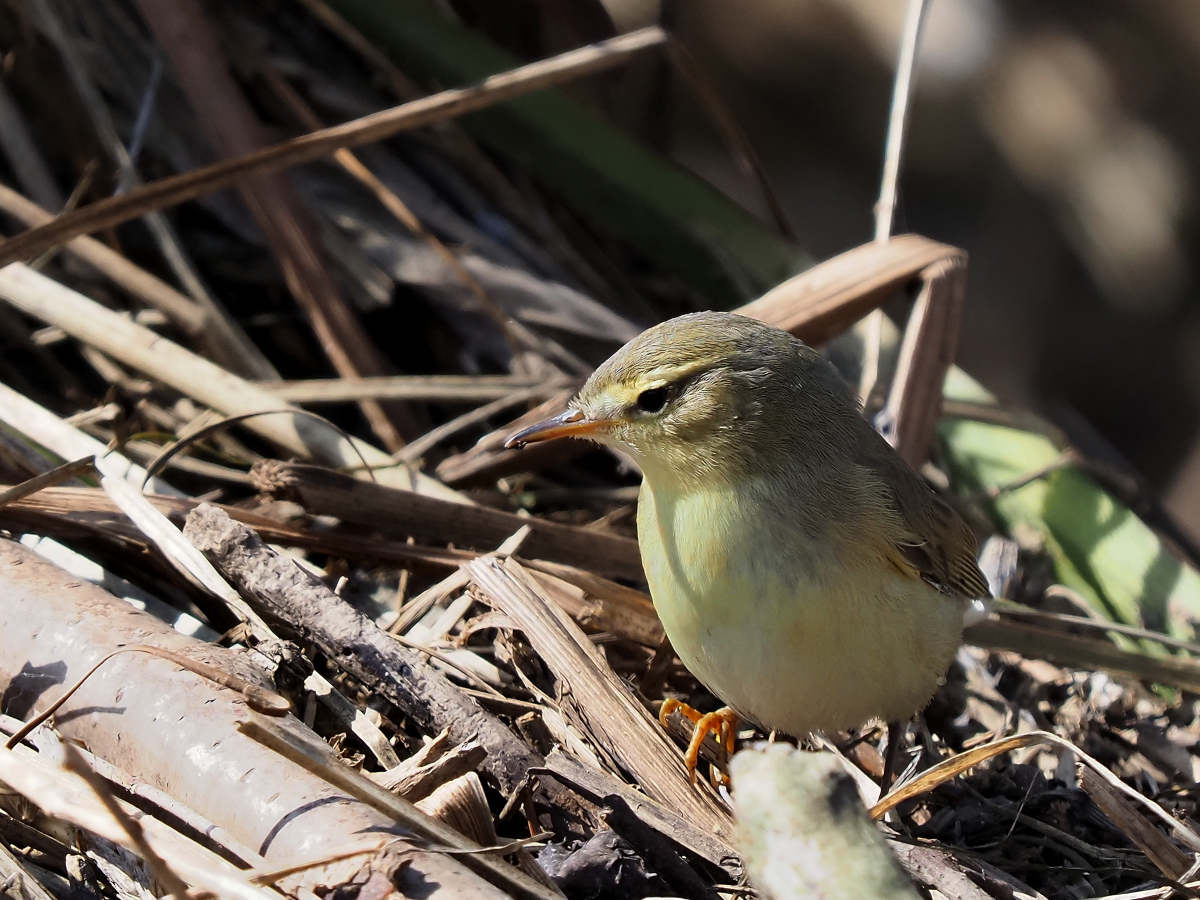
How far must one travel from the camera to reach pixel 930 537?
2.91 meters

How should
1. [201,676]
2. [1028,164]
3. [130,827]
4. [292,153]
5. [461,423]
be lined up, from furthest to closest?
1. [1028,164]
2. [461,423]
3. [292,153]
4. [201,676]
5. [130,827]

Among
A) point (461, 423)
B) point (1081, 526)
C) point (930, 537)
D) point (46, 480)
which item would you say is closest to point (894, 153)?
point (1081, 526)

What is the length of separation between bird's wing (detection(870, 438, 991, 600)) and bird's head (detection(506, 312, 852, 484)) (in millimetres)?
334

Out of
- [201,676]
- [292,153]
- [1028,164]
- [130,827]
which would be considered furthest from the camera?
[1028,164]

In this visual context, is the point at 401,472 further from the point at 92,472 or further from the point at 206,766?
the point at 206,766

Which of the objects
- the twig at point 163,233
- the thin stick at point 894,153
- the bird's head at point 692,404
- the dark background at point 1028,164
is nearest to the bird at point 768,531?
the bird's head at point 692,404

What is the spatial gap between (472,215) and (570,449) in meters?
1.18

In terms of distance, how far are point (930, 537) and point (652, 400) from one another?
78 centimetres

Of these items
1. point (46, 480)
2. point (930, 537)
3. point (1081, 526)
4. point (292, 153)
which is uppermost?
point (292, 153)

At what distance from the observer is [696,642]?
2.63 meters

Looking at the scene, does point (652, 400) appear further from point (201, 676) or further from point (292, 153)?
point (292, 153)

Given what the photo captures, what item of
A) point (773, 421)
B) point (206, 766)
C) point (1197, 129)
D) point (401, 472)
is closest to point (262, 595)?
point (206, 766)

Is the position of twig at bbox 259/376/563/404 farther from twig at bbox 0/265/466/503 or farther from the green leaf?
the green leaf

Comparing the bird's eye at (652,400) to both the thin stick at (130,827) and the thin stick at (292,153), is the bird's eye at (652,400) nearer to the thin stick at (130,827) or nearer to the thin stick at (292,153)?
the thin stick at (292,153)
